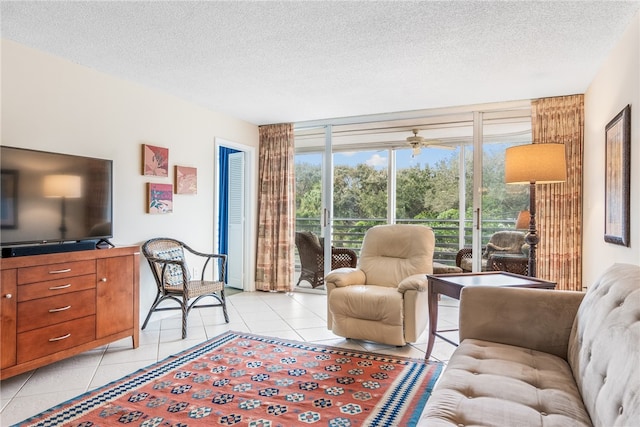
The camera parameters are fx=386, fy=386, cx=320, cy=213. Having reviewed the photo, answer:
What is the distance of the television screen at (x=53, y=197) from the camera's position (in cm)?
246

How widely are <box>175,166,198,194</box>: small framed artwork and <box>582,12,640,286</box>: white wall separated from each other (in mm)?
3900

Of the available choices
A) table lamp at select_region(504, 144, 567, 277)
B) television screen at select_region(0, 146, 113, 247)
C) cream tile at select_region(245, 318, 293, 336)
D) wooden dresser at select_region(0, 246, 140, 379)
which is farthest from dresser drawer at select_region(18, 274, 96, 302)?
table lamp at select_region(504, 144, 567, 277)

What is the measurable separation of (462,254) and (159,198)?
3565mm

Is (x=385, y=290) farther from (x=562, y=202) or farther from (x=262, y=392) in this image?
(x=562, y=202)

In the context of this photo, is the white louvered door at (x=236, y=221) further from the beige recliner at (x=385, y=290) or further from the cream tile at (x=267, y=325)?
the beige recliner at (x=385, y=290)

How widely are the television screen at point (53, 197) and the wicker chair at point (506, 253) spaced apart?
3868mm

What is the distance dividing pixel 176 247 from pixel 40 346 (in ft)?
5.46

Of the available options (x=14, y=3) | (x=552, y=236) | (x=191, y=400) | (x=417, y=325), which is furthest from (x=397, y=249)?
(x=14, y=3)

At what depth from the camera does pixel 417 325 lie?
3062 millimetres

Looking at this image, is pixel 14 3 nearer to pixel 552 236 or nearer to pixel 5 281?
pixel 5 281

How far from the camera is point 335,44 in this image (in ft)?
9.16

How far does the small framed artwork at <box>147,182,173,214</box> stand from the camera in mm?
3795

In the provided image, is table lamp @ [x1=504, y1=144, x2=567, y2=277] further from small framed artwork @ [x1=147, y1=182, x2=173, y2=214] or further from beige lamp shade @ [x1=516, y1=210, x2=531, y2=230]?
small framed artwork @ [x1=147, y1=182, x2=173, y2=214]

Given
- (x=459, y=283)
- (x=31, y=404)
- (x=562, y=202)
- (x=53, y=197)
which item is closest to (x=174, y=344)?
(x=31, y=404)
